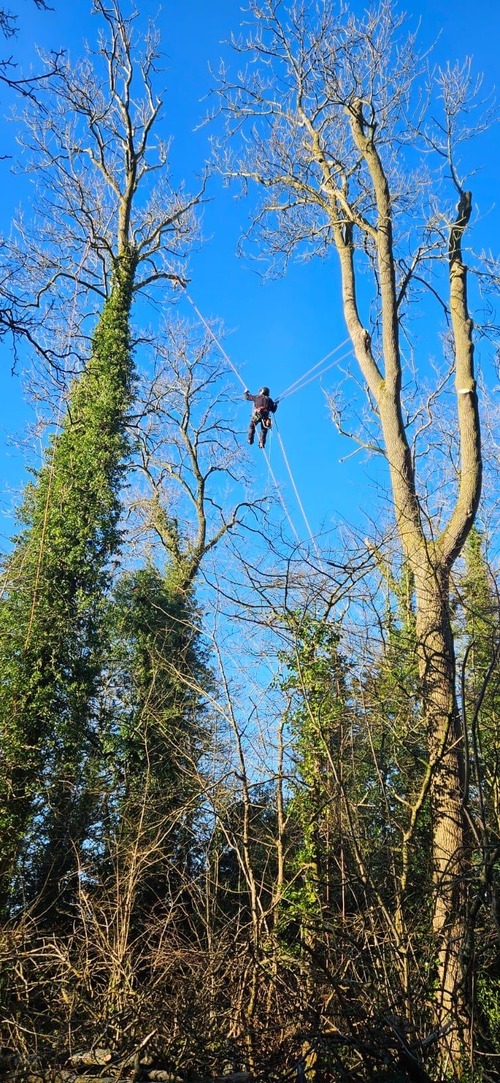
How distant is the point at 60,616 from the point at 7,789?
2.41 metres

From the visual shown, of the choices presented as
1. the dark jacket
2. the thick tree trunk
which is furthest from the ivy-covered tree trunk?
→ the thick tree trunk

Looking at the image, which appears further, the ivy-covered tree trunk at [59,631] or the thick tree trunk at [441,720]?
the ivy-covered tree trunk at [59,631]

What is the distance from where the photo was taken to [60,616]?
1107 centimetres

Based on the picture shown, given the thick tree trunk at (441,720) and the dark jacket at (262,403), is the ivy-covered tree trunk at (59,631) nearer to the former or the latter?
the dark jacket at (262,403)

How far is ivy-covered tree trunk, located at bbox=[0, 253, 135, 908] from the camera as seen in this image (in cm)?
1000

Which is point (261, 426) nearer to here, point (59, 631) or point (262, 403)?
point (262, 403)

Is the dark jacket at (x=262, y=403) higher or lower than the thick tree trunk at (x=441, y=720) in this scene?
higher

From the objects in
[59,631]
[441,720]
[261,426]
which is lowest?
[441,720]

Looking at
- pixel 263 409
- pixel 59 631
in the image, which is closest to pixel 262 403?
pixel 263 409

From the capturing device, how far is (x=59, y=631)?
11.0 meters

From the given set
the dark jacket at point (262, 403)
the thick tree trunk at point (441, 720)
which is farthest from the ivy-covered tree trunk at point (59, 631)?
the thick tree trunk at point (441, 720)

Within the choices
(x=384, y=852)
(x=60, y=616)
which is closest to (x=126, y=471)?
(x=60, y=616)

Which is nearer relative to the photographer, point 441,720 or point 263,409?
point 441,720

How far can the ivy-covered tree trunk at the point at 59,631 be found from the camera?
1000cm
